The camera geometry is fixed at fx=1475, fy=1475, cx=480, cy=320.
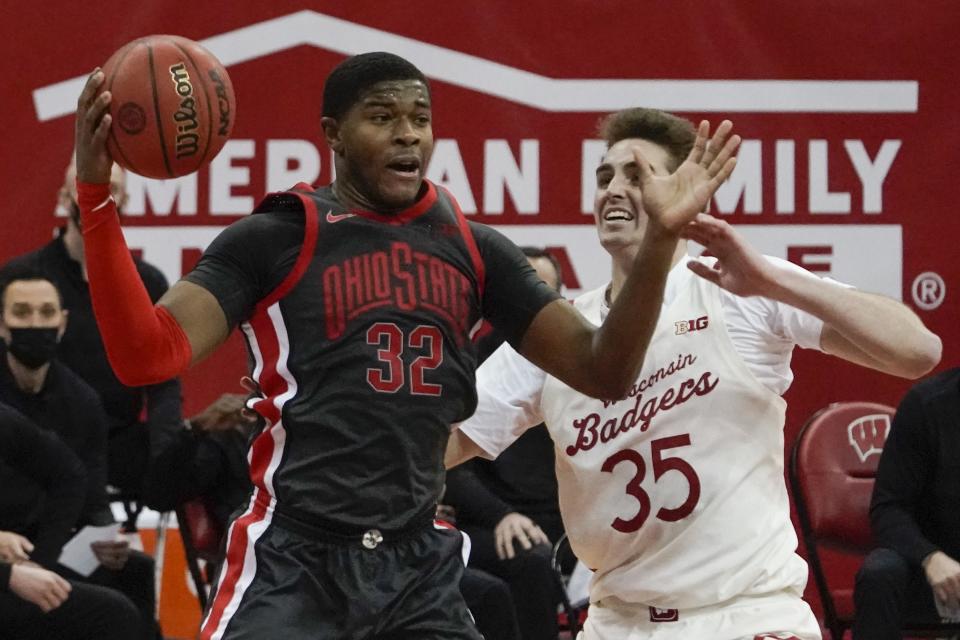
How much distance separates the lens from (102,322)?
276cm

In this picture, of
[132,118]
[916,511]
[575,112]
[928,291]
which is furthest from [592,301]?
[928,291]

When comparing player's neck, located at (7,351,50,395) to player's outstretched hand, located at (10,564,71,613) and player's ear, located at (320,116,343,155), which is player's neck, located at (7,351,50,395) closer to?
player's outstretched hand, located at (10,564,71,613)

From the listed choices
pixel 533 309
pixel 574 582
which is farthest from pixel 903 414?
pixel 533 309

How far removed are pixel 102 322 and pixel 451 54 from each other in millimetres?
4930

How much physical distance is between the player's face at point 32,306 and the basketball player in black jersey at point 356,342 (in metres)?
3.40

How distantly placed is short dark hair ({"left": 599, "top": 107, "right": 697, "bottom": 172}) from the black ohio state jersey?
107 cm

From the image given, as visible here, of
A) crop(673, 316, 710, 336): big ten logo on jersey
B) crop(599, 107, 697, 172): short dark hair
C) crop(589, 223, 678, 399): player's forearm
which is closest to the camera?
crop(589, 223, 678, 399): player's forearm

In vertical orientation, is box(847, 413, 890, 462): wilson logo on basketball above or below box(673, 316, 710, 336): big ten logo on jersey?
below

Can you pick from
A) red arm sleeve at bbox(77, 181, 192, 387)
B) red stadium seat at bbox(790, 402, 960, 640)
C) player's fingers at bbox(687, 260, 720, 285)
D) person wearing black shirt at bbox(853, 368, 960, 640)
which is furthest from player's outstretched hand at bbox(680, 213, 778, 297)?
red stadium seat at bbox(790, 402, 960, 640)

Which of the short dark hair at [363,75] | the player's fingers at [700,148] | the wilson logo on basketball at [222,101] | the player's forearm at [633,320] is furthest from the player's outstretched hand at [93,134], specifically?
the player's fingers at [700,148]

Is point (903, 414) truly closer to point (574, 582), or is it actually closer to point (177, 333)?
point (574, 582)

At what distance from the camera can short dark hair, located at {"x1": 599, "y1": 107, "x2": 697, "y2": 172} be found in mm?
3947

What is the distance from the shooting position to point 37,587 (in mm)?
5559

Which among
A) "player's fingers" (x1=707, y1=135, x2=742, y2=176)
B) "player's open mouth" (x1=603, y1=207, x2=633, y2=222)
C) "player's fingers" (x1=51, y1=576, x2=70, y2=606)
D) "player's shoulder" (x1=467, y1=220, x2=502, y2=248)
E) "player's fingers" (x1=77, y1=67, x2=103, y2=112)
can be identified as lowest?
"player's fingers" (x1=51, y1=576, x2=70, y2=606)
